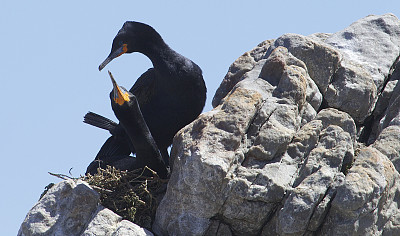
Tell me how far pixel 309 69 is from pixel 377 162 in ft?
6.35

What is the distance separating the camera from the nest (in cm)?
850

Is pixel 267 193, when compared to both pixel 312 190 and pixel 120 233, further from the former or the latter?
pixel 120 233

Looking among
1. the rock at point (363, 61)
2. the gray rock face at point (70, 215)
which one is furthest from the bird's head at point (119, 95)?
the rock at point (363, 61)

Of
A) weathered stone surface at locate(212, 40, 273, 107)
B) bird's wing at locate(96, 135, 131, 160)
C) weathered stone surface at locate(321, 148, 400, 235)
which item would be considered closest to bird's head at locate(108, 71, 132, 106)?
weathered stone surface at locate(212, 40, 273, 107)

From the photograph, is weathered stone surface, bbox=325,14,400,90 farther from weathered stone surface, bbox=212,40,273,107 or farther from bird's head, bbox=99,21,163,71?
bird's head, bbox=99,21,163,71

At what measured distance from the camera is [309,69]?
31.0 ft

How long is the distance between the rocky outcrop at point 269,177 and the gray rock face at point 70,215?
0.03ft

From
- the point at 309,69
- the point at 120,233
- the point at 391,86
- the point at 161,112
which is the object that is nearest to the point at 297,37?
the point at 309,69

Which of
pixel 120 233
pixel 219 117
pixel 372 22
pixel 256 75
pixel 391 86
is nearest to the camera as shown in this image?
pixel 120 233

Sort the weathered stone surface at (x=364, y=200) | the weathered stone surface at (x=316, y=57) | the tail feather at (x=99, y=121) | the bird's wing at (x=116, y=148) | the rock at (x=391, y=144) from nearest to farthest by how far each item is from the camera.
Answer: the weathered stone surface at (x=364, y=200) < the rock at (x=391, y=144) < the weathered stone surface at (x=316, y=57) < the bird's wing at (x=116, y=148) < the tail feather at (x=99, y=121)

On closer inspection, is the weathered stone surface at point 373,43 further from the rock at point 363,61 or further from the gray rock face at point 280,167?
the gray rock face at point 280,167

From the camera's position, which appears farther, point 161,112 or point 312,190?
point 161,112

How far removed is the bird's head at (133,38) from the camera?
35.5 ft

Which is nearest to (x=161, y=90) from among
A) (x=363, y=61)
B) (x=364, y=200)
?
(x=363, y=61)
